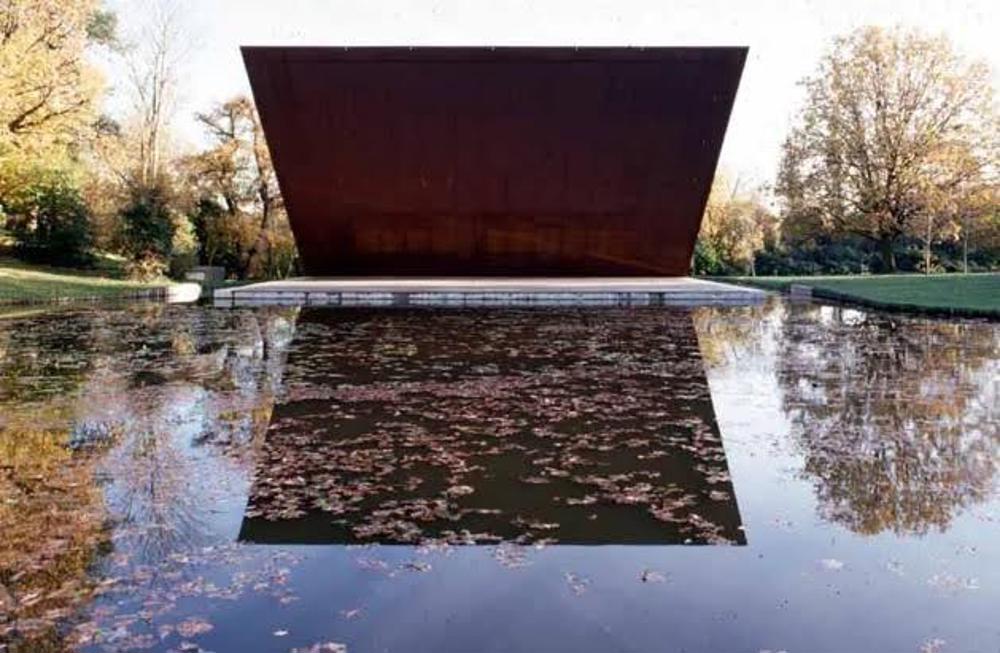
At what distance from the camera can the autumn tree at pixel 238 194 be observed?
19.5 meters

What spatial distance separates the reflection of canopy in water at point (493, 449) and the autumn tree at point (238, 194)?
13.5 m

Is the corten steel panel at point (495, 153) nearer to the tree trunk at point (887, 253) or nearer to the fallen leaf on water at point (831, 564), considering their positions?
the tree trunk at point (887, 253)

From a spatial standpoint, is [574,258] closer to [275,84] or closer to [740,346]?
[275,84]

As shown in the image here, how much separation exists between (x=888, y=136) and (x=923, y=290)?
23.5 feet

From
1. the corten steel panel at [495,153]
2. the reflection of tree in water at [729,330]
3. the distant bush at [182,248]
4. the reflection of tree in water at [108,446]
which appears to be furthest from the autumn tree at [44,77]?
the reflection of tree in water at [729,330]

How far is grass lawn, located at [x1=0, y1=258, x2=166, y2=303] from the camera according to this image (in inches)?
519

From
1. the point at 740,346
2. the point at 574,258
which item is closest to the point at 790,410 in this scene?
the point at 740,346

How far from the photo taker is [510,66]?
13.6m

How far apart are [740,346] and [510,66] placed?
7.67m

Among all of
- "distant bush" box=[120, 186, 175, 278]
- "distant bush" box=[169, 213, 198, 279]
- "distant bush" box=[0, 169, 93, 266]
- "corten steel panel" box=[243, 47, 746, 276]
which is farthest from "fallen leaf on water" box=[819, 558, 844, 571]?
"distant bush" box=[169, 213, 198, 279]

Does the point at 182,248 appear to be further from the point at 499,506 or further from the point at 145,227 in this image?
the point at 499,506

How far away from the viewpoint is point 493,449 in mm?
3756

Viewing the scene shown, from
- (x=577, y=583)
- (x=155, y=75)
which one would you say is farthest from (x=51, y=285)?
(x=577, y=583)

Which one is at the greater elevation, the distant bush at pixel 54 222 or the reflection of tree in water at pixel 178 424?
the distant bush at pixel 54 222
